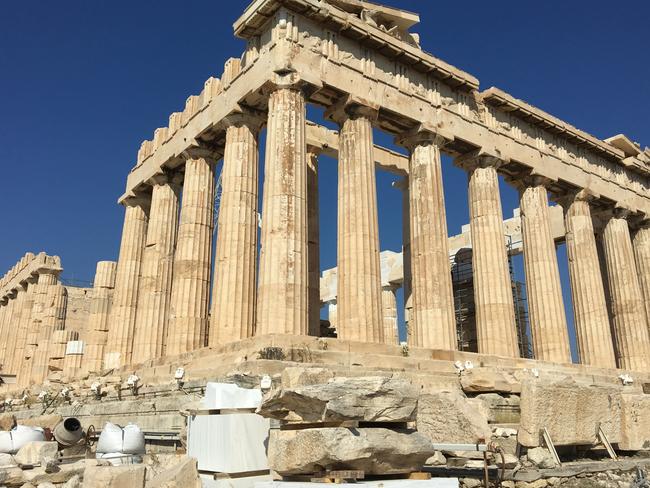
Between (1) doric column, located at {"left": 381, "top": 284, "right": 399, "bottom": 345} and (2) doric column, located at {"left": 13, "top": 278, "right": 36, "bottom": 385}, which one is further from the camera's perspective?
(2) doric column, located at {"left": 13, "top": 278, "right": 36, "bottom": 385}

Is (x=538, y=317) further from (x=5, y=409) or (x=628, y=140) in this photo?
(x=5, y=409)

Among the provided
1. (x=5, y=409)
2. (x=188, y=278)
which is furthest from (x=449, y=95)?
(x=5, y=409)

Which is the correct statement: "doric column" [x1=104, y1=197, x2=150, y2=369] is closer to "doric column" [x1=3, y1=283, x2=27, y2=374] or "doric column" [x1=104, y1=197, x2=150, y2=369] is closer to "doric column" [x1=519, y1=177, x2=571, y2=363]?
"doric column" [x1=519, y1=177, x2=571, y2=363]

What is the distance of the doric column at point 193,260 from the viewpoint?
20.3 m

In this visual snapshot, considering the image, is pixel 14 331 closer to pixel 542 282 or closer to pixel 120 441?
pixel 542 282

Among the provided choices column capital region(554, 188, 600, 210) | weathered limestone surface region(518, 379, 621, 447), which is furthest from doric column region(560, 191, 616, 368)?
weathered limestone surface region(518, 379, 621, 447)

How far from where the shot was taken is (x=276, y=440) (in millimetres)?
7004

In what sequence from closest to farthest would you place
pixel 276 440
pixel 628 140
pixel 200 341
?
pixel 276 440
pixel 200 341
pixel 628 140

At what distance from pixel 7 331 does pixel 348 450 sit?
4268 centimetres

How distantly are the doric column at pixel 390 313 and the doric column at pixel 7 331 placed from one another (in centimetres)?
2584

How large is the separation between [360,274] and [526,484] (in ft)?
33.4

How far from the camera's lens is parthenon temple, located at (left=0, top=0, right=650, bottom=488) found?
45.6 feet

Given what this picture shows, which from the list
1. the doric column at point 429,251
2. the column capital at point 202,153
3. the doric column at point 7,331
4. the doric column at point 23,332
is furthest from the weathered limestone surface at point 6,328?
the doric column at point 429,251

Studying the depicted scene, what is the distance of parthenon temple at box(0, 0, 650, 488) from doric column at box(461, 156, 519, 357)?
0.24ft
